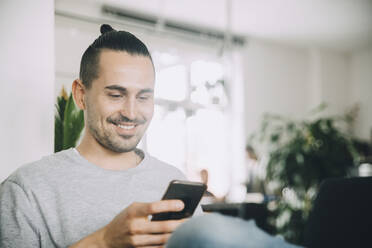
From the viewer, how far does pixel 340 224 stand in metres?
0.95

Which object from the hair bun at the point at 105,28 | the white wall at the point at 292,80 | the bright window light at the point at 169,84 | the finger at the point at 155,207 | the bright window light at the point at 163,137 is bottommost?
the finger at the point at 155,207

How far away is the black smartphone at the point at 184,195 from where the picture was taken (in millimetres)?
637

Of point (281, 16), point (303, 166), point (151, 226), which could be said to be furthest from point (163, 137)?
point (281, 16)

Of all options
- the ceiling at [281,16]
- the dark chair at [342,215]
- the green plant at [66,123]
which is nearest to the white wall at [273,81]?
the ceiling at [281,16]

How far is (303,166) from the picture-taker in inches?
108

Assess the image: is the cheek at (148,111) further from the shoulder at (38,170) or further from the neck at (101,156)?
the shoulder at (38,170)

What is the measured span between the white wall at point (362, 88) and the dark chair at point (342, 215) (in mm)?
5563

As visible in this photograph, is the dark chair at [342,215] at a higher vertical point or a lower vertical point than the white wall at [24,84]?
lower

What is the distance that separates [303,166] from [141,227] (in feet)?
7.76

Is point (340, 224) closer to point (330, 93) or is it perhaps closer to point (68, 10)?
point (68, 10)

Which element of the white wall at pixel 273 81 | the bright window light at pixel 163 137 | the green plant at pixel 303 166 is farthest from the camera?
the white wall at pixel 273 81

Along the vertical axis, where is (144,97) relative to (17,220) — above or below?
above

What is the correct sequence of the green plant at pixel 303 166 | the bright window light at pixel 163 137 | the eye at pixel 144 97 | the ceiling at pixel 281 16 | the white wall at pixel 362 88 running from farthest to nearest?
1. the white wall at pixel 362 88
2. the ceiling at pixel 281 16
3. the green plant at pixel 303 166
4. the bright window light at pixel 163 137
5. the eye at pixel 144 97

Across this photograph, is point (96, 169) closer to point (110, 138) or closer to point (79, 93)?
point (110, 138)
